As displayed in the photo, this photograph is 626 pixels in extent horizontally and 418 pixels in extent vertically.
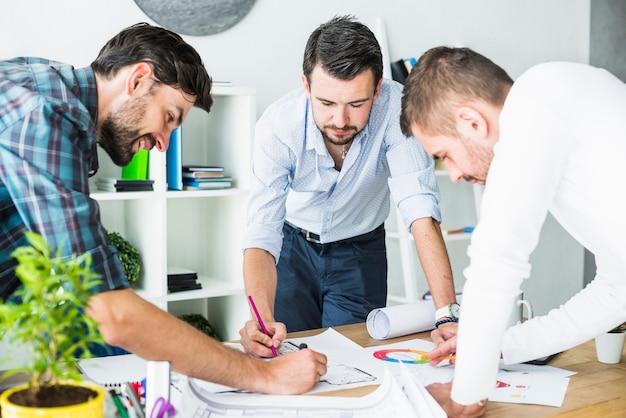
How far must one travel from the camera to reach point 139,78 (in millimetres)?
1621

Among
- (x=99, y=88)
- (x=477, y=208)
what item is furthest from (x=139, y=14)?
(x=477, y=208)

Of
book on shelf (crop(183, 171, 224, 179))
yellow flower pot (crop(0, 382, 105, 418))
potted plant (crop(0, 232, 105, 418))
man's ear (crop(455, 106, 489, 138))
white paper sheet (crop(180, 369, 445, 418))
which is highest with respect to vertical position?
man's ear (crop(455, 106, 489, 138))

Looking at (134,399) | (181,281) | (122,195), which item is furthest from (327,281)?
(134,399)

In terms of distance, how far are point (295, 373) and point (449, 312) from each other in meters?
0.61

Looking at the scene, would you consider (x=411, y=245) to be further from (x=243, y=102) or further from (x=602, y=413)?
(x=602, y=413)

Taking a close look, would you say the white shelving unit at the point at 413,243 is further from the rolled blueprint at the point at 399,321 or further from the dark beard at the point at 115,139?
the dark beard at the point at 115,139

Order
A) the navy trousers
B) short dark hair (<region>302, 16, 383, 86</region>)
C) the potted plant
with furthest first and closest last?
the navy trousers → short dark hair (<region>302, 16, 383, 86</region>) → the potted plant

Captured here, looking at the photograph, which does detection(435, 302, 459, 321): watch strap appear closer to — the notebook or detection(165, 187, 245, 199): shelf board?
the notebook

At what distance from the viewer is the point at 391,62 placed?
12.6 feet

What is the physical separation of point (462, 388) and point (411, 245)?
2.63 metres

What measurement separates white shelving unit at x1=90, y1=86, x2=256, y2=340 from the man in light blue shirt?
598 millimetres

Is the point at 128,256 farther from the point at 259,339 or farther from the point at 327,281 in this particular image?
the point at 259,339

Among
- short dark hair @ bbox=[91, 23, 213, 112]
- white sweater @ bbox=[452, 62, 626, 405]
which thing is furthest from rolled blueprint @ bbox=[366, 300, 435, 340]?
short dark hair @ bbox=[91, 23, 213, 112]

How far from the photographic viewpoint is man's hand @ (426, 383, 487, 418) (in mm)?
1331
